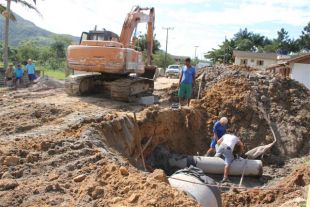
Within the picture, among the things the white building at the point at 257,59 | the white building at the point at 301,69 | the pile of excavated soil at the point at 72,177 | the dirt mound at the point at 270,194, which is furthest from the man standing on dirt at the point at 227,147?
the white building at the point at 257,59

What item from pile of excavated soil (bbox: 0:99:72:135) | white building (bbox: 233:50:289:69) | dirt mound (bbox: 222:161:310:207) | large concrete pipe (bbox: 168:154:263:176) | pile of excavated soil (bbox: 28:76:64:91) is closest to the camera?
dirt mound (bbox: 222:161:310:207)

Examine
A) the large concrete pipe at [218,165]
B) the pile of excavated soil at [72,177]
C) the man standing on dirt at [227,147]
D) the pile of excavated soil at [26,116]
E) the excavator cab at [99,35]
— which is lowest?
the large concrete pipe at [218,165]

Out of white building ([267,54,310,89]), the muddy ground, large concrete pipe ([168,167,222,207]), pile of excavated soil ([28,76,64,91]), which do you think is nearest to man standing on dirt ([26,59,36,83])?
pile of excavated soil ([28,76,64,91])

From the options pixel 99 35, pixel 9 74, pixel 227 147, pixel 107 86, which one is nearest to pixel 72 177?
pixel 227 147

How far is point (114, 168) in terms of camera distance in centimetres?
674

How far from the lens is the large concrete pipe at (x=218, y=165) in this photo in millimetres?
11707

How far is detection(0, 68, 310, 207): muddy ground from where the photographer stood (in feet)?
19.8

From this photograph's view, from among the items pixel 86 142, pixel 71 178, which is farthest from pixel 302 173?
pixel 71 178

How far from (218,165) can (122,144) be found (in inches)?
108

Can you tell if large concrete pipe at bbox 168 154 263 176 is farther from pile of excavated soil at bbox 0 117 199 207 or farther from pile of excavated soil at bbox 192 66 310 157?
pile of excavated soil at bbox 0 117 199 207

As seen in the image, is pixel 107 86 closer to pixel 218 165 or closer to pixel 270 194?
pixel 218 165

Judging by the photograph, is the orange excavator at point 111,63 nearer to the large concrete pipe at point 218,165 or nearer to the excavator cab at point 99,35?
the excavator cab at point 99,35

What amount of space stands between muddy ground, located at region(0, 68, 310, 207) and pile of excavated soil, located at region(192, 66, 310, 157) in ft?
0.11

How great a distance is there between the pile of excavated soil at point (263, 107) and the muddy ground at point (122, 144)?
1.3 inches
